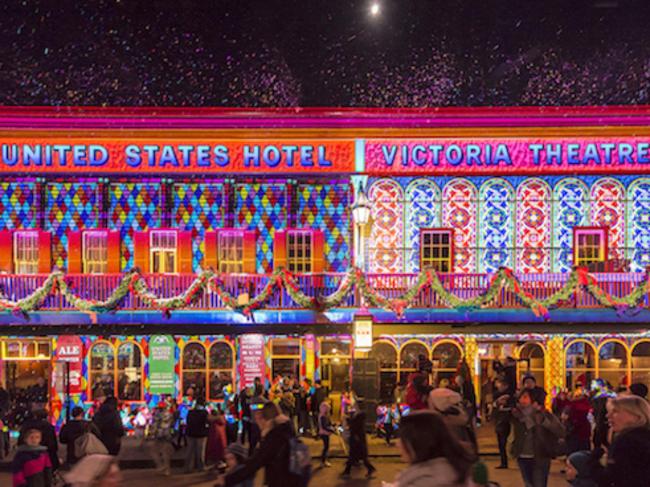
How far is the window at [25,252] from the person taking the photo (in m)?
22.9

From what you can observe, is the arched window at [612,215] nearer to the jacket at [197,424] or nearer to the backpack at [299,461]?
the jacket at [197,424]

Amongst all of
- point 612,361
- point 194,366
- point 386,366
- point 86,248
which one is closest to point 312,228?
point 386,366

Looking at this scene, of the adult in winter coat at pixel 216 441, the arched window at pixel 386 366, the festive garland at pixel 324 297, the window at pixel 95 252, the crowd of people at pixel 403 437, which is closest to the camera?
the crowd of people at pixel 403 437

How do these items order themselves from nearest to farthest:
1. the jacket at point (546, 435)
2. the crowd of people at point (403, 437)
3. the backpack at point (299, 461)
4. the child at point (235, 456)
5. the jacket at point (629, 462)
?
the crowd of people at point (403, 437) → the jacket at point (629, 462) → the backpack at point (299, 461) → the child at point (235, 456) → the jacket at point (546, 435)

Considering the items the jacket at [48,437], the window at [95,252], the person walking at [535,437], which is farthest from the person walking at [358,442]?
the window at [95,252]

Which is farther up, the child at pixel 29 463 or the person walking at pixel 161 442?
the child at pixel 29 463

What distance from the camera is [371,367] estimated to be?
65.6ft

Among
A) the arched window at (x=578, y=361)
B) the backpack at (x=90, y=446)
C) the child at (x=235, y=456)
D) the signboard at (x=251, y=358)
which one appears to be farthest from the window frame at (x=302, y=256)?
the child at (x=235, y=456)

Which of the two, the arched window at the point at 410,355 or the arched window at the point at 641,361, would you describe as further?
the arched window at the point at 410,355

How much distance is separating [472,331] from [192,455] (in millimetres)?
8894

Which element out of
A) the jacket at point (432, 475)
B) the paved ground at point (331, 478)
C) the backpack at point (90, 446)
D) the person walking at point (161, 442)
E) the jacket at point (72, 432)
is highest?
the jacket at point (432, 475)

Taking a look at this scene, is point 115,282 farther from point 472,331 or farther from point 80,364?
point 472,331

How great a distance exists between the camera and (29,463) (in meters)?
9.22

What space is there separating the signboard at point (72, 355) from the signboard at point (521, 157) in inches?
361
